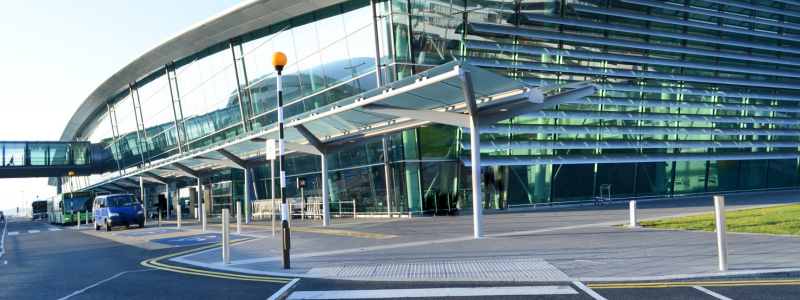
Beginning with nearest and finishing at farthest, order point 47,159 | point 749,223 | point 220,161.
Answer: point 749,223, point 220,161, point 47,159

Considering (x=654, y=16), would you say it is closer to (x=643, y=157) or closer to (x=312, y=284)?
(x=643, y=157)

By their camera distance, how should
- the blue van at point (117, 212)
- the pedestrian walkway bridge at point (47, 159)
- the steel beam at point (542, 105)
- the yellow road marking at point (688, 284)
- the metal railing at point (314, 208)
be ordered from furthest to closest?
the pedestrian walkway bridge at point (47, 159) < the metal railing at point (314, 208) < the blue van at point (117, 212) < the steel beam at point (542, 105) < the yellow road marking at point (688, 284)

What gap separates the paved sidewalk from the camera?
7.96m

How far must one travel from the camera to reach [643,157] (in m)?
28.5

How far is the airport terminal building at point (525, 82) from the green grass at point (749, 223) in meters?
6.96

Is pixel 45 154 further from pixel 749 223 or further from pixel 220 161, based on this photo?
pixel 749 223

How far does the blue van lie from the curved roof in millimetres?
9809

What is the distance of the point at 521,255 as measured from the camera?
10.1 meters

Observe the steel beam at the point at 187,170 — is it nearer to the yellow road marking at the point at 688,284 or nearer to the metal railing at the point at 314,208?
the metal railing at the point at 314,208

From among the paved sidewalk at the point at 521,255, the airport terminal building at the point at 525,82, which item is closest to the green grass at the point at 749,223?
the paved sidewalk at the point at 521,255

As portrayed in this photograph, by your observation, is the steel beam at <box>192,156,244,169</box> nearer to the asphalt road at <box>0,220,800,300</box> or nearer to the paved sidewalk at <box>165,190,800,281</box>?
the paved sidewalk at <box>165,190,800,281</box>

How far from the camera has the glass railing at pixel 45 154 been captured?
52.4 meters

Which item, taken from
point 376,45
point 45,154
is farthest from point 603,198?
point 45,154

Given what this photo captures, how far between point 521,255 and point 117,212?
74.4 ft
